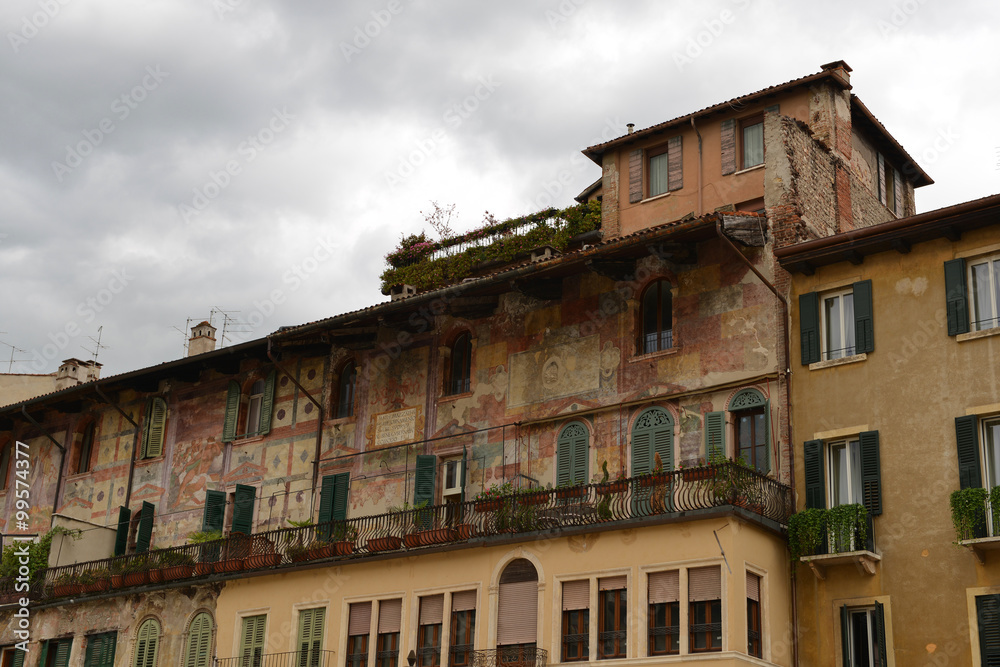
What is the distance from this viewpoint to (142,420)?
32.5 m

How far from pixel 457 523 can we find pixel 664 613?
4683 millimetres

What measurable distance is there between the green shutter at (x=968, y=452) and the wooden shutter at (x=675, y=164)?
8931 millimetres

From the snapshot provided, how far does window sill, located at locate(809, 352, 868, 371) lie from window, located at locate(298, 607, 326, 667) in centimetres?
1009

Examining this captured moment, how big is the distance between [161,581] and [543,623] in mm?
9883

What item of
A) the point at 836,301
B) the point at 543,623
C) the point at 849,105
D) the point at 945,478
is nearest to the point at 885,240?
the point at 836,301

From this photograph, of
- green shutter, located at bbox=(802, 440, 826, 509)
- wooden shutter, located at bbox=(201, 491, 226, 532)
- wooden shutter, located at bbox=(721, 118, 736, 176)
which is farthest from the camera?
wooden shutter, located at bbox=(201, 491, 226, 532)

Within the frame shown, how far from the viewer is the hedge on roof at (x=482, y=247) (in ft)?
96.3

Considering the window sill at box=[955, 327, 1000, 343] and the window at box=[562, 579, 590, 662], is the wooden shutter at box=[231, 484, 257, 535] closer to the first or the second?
the window at box=[562, 579, 590, 662]

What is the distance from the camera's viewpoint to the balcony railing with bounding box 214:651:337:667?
23.8 metres

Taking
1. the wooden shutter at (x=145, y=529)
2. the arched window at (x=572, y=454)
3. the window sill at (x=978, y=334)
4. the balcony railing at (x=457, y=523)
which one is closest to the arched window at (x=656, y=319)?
the arched window at (x=572, y=454)

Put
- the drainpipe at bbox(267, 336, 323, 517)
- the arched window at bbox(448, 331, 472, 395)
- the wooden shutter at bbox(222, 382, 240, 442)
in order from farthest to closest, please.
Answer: the wooden shutter at bbox(222, 382, 240, 442), the drainpipe at bbox(267, 336, 323, 517), the arched window at bbox(448, 331, 472, 395)

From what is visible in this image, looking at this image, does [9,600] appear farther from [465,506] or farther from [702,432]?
[702,432]

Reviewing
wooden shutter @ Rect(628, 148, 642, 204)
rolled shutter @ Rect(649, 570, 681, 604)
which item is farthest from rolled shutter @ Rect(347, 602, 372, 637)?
wooden shutter @ Rect(628, 148, 642, 204)

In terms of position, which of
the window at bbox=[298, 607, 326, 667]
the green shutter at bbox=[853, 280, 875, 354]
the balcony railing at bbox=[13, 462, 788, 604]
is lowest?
the window at bbox=[298, 607, 326, 667]
